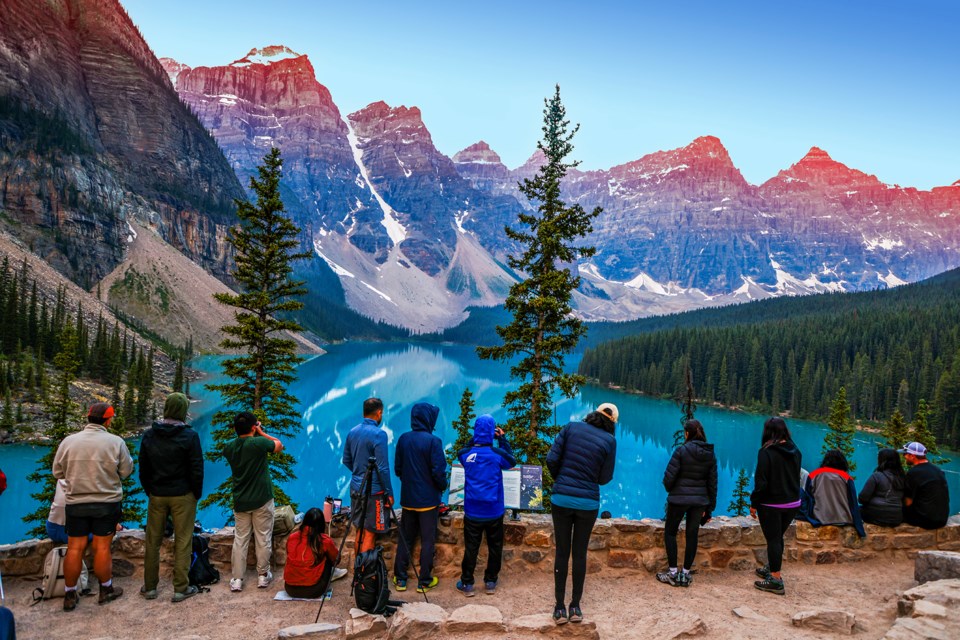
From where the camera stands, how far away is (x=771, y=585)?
25.4 ft

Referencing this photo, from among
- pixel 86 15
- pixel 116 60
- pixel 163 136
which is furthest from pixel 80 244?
pixel 86 15

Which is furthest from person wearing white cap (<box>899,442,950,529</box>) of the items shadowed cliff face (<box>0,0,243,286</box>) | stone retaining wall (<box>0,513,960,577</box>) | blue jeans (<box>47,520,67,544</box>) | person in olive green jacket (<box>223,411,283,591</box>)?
shadowed cliff face (<box>0,0,243,286</box>)

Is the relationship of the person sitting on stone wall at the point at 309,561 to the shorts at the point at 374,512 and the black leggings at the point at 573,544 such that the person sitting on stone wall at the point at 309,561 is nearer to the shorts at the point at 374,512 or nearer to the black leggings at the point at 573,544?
the shorts at the point at 374,512

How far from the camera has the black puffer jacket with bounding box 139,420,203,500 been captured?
22.7ft

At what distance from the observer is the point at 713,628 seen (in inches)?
254

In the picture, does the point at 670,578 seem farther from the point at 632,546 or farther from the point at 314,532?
the point at 314,532

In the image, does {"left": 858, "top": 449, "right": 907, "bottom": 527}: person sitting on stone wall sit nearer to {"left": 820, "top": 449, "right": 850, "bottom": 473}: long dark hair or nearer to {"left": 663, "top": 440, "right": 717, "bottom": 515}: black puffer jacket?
{"left": 820, "top": 449, "right": 850, "bottom": 473}: long dark hair

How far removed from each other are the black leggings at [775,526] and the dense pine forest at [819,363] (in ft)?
247

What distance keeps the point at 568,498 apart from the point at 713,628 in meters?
2.30

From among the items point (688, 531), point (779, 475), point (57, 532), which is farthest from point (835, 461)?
point (57, 532)

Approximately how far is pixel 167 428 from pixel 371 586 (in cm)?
330

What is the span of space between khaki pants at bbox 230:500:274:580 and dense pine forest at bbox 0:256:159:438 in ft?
147

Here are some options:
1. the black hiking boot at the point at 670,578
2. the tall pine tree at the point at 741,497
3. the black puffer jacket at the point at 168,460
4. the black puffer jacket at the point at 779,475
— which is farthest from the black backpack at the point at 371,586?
the tall pine tree at the point at 741,497

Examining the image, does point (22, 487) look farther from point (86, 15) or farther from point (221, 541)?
point (86, 15)
